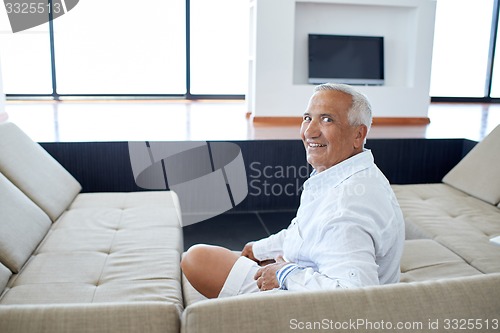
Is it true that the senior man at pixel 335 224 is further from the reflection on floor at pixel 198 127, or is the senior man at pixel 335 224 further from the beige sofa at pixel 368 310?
the reflection on floor at pixel 198 127

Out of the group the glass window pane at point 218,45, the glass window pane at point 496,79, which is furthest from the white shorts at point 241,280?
the glass window pane at point 496,79

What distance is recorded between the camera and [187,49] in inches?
291

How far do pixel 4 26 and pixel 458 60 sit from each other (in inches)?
276

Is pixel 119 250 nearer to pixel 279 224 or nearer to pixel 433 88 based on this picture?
pixel 279 224

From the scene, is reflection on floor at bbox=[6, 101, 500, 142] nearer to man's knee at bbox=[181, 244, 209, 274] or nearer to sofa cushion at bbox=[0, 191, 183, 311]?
sofa cushion at bbox=[0, 191, 183, 311]

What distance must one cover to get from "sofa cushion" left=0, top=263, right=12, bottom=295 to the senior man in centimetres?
64

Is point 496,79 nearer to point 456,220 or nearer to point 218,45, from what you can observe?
point 218,45

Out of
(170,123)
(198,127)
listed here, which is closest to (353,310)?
(198,127)

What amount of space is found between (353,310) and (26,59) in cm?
723

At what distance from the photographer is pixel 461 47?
8.02m

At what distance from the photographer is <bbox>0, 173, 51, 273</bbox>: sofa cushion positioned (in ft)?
5.80

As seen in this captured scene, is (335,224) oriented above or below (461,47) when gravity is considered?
below

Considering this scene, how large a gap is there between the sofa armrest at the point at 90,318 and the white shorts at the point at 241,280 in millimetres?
602

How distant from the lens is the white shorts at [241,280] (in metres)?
1.54
